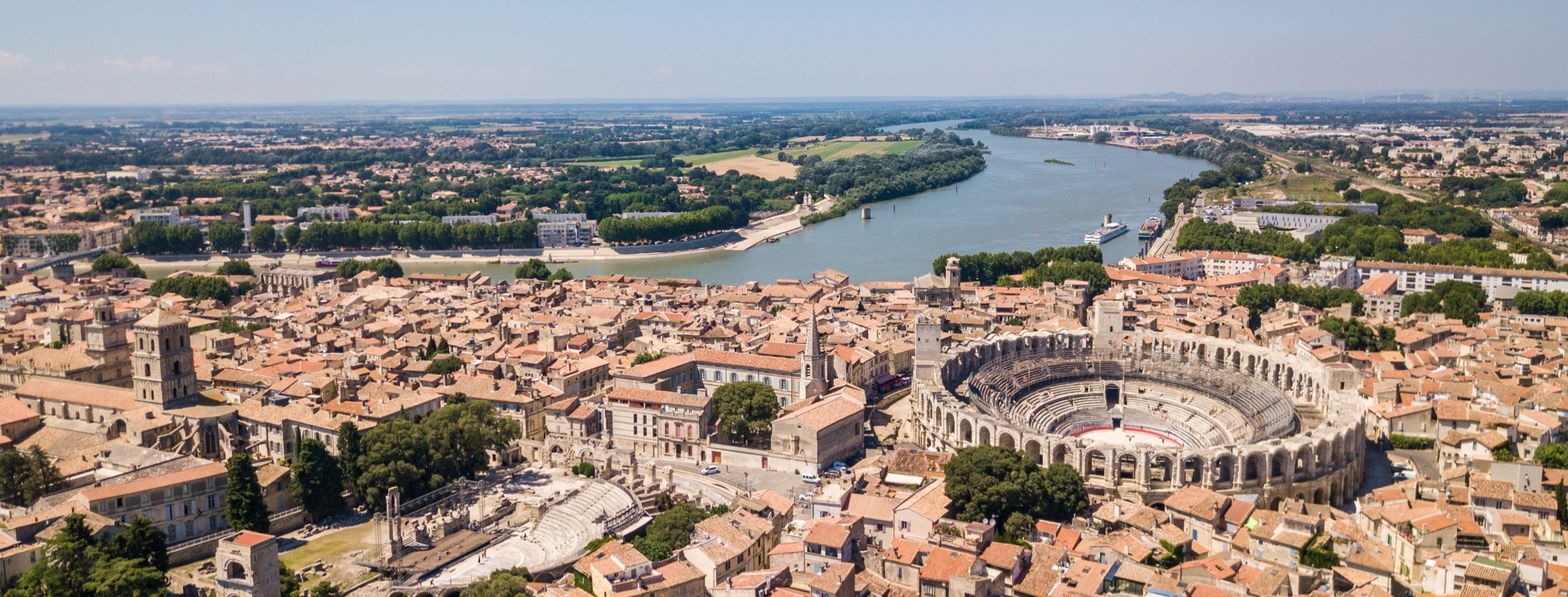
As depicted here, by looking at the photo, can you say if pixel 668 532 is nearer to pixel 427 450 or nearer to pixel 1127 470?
pixel 427 450

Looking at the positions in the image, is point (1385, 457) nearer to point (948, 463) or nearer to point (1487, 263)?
point (948, 463)

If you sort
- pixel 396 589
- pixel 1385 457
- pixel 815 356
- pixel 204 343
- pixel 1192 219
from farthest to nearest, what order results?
pixel 1192 219 < pixel 204 343 < pixel 815 356 < pixel 1385 457 < pixel 396 589

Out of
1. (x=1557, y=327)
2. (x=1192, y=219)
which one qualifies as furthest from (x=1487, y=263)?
(x=1192, y=219)

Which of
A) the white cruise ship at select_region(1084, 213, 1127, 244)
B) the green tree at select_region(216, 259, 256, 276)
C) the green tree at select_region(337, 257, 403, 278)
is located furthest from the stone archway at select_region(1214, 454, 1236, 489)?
the green tree at select_region(216, 259, 256, 276)

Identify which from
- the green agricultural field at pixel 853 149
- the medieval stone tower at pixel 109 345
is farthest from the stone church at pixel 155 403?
the green agricultural field at pixel 853 149

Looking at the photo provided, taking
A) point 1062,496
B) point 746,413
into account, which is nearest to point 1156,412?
point 1062,496

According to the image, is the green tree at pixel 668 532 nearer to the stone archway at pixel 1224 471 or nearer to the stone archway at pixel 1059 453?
the stone archway at pixel 1059 453

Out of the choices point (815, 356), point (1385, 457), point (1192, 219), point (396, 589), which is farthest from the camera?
point (1192, 219)
